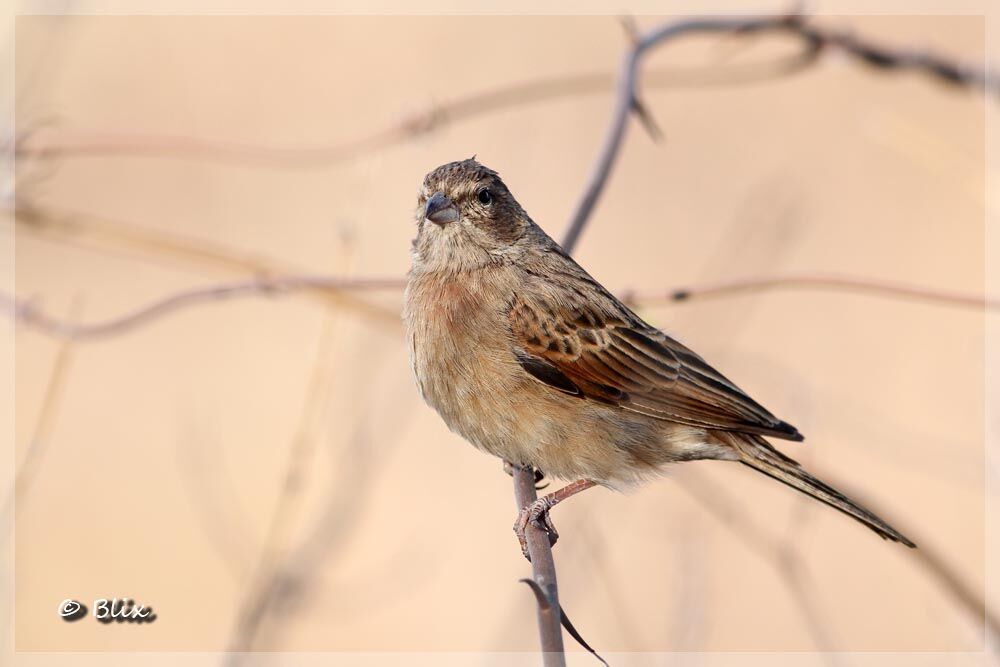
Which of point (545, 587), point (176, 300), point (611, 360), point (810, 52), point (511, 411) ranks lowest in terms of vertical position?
point (545, 587)

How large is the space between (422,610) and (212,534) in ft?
5.05

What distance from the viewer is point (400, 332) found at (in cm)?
557

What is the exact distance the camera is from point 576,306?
4.85 metres

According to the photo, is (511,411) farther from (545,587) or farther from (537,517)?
(545,587)

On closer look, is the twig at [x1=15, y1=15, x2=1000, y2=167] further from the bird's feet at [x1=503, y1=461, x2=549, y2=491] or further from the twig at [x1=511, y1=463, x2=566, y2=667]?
the twig at [x1=511, y1=463, x2=566, y2=667]

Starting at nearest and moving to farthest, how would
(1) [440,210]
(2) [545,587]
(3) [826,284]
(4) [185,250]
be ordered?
(2) [545,587]
(3) [826,284]
(1) [440,210]
(4) [185,250]

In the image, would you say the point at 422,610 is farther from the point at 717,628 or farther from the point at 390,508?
the point at 717,628

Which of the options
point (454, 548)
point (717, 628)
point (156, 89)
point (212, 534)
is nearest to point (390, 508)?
point (454, 548)

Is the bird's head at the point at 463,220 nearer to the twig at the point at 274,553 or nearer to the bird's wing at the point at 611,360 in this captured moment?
the bird's wing at the point at 611,360

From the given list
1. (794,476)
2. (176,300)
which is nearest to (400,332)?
(176,300)

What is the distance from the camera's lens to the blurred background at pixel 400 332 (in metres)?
5.32

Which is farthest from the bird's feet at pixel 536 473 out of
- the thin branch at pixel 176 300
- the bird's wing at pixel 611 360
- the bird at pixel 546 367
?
the thin branch at pixel 176 300

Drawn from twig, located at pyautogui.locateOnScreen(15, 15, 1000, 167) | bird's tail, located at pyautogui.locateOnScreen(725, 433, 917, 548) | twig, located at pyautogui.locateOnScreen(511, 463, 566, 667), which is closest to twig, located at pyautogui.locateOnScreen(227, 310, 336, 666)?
twig, located at pyautogui.locateOnScreen(511, 463, 566, 667)

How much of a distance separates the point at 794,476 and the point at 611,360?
2.89ft
